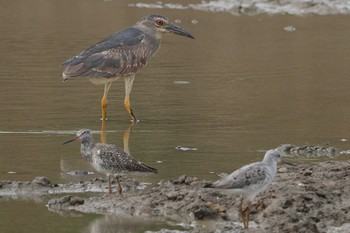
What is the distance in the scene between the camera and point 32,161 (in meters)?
12.4

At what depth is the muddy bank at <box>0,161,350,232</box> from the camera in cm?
974

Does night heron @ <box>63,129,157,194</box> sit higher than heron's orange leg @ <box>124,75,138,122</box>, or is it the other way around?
heron's orange leg @ <box>124,75,138,122</box>

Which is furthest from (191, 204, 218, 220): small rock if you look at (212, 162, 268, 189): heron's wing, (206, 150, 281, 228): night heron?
(212, 162, 268, 189): heron's wing

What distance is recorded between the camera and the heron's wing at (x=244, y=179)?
938 cm

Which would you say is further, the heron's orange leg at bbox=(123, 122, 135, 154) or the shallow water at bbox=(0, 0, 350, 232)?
the heron's orange leg at bbox=(123, 122, 135, 154)

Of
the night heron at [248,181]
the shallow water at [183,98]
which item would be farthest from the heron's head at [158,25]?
the night heron at [248,181]

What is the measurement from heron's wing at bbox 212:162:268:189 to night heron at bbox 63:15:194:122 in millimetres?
5867

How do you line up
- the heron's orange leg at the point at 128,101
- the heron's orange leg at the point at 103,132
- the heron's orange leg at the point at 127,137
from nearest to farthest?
the heron's orange leg at the point at 127,137
the heron's orange leg at the point at 103,132
the heron's orange leg at the point at 128,101

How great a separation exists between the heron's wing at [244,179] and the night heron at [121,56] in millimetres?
5867

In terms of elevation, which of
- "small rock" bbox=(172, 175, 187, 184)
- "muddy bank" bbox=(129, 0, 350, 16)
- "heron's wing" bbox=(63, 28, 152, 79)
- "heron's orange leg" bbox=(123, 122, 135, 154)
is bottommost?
"small rock" bbox=(172, 175, 187, 184)

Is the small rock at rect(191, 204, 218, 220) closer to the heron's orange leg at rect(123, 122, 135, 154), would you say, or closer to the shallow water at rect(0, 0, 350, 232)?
the shallow water at rect(0, 0, 350, 232)

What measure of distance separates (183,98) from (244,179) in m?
7.47

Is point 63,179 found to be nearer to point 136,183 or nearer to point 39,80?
point 136,183

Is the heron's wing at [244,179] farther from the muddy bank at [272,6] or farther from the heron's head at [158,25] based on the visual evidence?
the muddy bank at [272,6]
